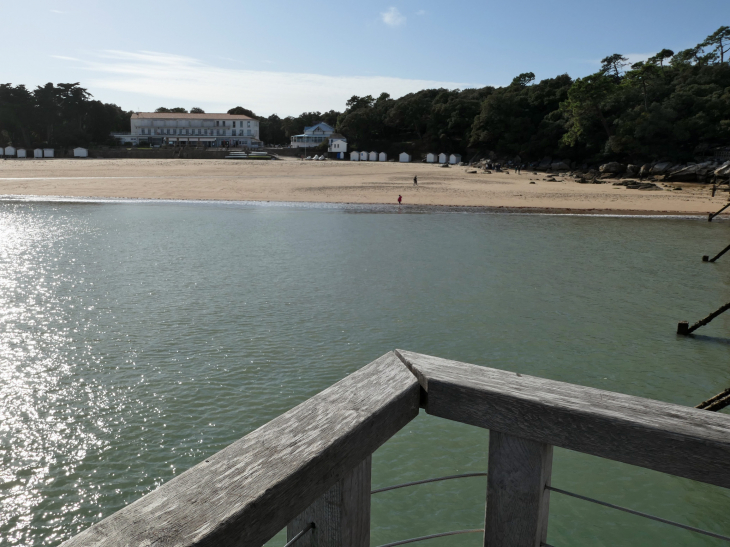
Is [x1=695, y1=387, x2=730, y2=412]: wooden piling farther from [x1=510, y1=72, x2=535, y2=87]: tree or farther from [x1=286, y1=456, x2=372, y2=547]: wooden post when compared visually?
[x1=510, y1=72, x2=535, y2=87]: tree

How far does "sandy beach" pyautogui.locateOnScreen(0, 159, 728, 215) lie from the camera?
40.2 meters

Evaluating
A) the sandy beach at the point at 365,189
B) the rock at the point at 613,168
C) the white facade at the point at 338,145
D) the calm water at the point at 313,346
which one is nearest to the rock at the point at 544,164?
the rock at the point at 613,168

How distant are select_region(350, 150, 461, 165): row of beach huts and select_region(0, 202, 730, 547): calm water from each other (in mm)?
62971

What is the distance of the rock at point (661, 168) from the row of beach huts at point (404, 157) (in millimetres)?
32527

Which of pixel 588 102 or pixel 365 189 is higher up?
pixel 588 102

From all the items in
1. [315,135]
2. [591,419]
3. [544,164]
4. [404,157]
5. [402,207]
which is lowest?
[402,207]

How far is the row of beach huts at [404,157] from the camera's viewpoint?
284 feet

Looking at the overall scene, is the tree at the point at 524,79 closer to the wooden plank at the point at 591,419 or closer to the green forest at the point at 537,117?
the green forest at the point at 537,117

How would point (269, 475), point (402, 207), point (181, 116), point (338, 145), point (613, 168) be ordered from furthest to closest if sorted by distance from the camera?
point (181, 116)
point (338, 145)
point (613, 168)
point (402, 207)
point (269, 475)

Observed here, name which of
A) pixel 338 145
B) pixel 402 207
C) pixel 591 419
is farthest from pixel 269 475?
pixel 338 145

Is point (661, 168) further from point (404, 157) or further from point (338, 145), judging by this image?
point (338, 145)

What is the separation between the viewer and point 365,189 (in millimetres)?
47750

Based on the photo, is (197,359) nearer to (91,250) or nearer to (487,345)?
(487,345)

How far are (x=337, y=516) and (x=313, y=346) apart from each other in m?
9.40
